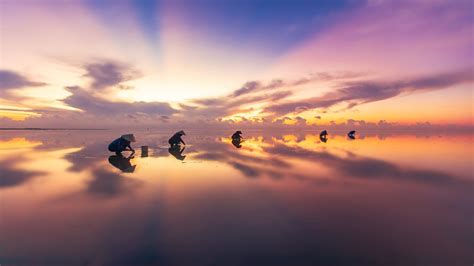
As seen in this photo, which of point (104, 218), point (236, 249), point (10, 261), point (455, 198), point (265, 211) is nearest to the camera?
point (10, 261)

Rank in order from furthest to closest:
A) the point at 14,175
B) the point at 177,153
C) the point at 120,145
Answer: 1. the point at 177,153
2. the point at 120,145
3. the point at 14,175

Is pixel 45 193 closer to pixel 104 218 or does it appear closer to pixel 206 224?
pixel 104 218

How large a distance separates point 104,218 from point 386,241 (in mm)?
11247

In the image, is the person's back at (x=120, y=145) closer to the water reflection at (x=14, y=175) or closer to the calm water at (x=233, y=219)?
the water reflection at (x=14, y=175)

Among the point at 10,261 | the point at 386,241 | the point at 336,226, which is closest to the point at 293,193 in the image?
the point at 336,226

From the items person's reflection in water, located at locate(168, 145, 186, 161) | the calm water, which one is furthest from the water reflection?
person's reflection in water, located at locate(168, 145, 186, 161)

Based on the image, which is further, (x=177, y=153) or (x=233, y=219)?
(x=177, y=153)

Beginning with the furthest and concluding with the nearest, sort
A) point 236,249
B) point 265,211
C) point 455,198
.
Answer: point 455,198 < point 265,211 < point 236,249

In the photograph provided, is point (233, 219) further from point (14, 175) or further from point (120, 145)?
point (120, 145)

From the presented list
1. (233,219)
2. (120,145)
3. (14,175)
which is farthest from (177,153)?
(233,219)

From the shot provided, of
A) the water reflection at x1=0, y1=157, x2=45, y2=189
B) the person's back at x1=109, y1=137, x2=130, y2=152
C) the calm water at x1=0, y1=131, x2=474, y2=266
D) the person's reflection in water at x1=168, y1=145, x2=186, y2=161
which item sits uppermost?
the person's back at x1=109, y1=137, x2=130, y2=152

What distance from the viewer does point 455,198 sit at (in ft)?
46.2

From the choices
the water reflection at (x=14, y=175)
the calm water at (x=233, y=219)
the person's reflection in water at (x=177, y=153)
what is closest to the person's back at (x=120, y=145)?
the person's reflection in water at (x=177, y=153)

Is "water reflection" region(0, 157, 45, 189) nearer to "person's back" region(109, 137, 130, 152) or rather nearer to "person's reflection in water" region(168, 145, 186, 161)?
"person's back" region(109, 137, 130, 152)
